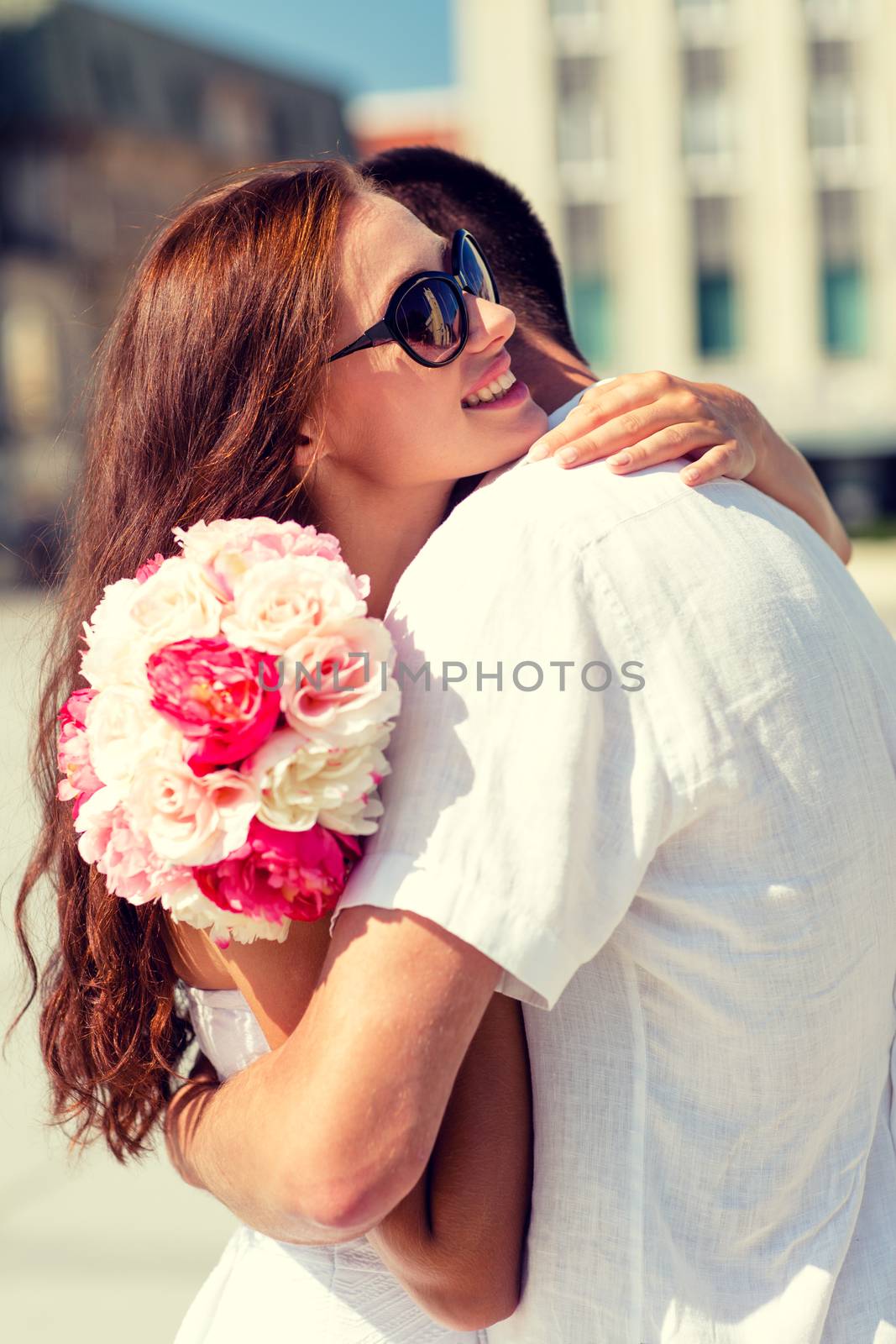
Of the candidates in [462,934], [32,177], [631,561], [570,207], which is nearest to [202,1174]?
[462,934]

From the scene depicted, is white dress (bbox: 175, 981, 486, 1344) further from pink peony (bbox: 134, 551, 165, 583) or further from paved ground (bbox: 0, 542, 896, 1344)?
paved ground (bbox: 0, 542, 896, 1344)

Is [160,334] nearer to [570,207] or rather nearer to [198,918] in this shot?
[198,918]

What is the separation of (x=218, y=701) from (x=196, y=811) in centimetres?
11

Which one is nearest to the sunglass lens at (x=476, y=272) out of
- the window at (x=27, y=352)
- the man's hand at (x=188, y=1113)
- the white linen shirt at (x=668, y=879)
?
the white linen shirt at (x=668, y=879)

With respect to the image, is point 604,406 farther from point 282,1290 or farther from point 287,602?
point 282,1290

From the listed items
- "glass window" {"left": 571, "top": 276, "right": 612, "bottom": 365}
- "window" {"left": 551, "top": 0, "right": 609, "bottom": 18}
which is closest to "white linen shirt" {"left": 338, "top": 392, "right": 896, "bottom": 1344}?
"glass window" {"left": 571, "top": 276, "right": 612, "bottom": 365}

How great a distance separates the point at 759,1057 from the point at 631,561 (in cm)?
50

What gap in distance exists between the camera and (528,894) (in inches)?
45.4

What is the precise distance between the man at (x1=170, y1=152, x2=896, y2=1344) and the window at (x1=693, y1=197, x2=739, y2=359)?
97.2 feet

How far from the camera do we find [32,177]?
40.2 metres

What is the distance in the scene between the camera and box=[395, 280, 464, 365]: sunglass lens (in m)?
1.62

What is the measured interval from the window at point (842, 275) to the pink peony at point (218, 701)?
30209 mm

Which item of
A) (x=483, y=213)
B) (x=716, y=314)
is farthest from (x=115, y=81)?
(x=483, y=213)

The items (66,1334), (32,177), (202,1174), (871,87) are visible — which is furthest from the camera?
(32,177)
